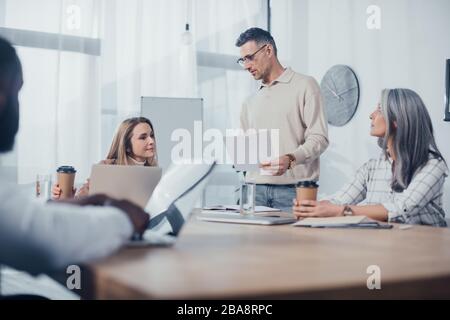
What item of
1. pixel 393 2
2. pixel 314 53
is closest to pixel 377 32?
pixel 393 2

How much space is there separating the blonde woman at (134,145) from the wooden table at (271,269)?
1.47m

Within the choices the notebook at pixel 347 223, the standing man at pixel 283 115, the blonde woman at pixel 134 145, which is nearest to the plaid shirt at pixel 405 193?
the notebook at pixel 347 223

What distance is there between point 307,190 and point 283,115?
1337 millimetres

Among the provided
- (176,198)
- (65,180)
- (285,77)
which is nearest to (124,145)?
(65,180)

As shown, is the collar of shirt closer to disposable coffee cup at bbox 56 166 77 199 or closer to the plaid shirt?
the plaid shirt

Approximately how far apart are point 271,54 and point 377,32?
3.53 ft

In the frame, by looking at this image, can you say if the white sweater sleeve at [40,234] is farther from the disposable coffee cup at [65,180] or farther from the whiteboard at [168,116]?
the whiteboard at [168,116]

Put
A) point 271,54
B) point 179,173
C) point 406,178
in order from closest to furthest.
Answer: point 179,173
point 406,178
point 271,54

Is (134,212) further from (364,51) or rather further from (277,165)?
(364,51)

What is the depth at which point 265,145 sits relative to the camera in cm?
257

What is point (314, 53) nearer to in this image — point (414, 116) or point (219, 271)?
point (414, 116)

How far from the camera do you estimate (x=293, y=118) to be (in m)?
2.92

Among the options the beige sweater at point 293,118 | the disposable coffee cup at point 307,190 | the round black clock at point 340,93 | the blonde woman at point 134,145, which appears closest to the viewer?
the disposable coffee cup at point 307,190

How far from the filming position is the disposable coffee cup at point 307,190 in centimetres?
163
